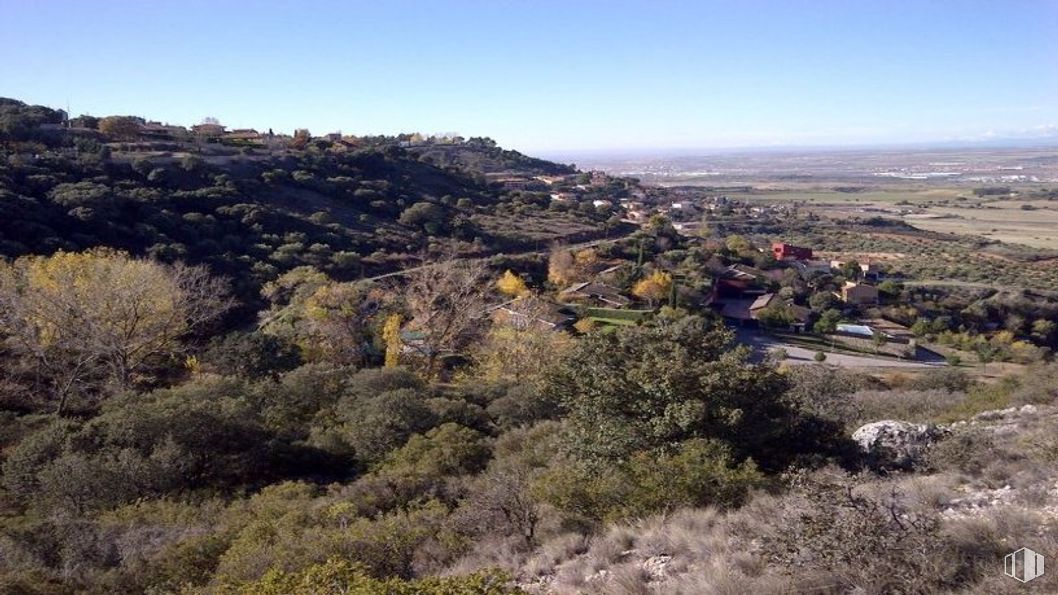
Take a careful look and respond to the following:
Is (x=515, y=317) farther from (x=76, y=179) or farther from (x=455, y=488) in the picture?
(x=76, y=179)

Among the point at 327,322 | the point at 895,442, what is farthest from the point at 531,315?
the point at 895,442

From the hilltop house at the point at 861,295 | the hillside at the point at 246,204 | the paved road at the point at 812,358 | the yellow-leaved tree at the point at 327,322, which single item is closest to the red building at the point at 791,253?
the hilltop house at the point at 861,295

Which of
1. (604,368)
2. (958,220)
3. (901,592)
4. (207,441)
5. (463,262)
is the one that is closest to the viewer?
(901,592)

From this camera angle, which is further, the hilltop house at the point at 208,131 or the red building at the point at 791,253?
the hilltop house at the point at 208,131

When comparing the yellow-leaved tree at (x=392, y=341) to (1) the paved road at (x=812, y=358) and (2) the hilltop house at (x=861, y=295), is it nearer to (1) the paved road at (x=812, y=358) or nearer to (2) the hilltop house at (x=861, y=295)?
(1) the paved road at (x=812, y=358)

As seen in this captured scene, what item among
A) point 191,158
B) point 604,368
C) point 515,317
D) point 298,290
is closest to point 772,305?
point 515,317

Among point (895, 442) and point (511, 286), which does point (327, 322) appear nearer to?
point (511, 286)

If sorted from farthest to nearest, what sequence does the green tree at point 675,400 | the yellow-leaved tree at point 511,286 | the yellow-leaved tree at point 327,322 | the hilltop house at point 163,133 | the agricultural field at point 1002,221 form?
the agricultural field at point 1002,221
the hilltop house at point 163,133
the yellow-leaved tree at point 511,286
the yellow-leaved tree at point 327,322
the green tree at point 675,400
